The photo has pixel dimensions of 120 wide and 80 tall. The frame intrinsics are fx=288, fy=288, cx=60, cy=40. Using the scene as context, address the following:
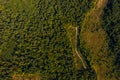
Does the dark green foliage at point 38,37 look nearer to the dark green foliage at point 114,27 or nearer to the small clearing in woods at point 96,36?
the small clearing in woods at point 96,36

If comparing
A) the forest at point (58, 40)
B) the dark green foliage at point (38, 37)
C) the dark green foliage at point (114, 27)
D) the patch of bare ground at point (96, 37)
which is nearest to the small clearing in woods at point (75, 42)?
the forest at point (58, 40)

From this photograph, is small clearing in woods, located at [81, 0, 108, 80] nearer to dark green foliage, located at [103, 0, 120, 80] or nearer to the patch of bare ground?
the patch of bare ground

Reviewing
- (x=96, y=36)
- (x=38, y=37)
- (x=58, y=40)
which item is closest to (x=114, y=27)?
(x=96, y=36)

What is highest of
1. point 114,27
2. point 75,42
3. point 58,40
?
point 114,27

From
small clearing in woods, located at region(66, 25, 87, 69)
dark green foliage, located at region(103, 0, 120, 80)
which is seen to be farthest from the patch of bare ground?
small clearing in woods, located at region(66, 25, 87, 69)

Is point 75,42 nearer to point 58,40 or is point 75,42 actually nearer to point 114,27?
point 58,40

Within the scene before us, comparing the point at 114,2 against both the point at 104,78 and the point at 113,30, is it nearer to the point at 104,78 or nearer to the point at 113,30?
the point at 113,30

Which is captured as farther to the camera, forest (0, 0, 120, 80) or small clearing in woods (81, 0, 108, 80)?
small clearing in woods (81, 0, 108, 80)

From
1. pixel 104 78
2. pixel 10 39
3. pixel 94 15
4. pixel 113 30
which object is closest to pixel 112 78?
pixel 104 78
